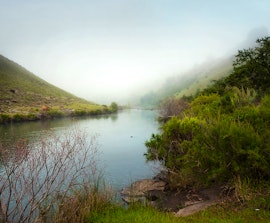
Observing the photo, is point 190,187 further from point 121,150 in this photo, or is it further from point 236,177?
point 121,150

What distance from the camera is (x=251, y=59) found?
3950 cm

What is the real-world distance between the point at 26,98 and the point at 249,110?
140401 mm

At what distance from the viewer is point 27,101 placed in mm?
135250

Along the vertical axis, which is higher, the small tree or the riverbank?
the small tree

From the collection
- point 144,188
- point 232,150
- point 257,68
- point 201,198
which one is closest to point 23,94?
point 257,68

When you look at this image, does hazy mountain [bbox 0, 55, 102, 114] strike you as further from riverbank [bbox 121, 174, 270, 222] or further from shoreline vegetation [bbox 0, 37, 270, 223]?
shoreline vegetation [bbox 0, 37, 270, 223]

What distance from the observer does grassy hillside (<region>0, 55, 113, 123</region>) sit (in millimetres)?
99575

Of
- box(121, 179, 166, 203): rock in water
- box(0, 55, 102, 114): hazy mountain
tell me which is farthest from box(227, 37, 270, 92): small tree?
box(0, 55, 102, 114): hazy mountain

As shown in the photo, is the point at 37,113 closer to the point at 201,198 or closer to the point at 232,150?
the point at 201,198

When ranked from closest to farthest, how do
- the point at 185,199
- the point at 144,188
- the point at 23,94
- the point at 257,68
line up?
the point at 185,199 < the point at 144,188 < the point at 257,68 < the point at 23,94

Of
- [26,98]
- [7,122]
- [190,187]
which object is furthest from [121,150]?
[26,98]

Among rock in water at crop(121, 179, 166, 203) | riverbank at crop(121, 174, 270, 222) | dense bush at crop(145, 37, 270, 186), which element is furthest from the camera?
rock in water at crop(121, 179, 166, 203)

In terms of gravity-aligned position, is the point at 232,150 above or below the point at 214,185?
above

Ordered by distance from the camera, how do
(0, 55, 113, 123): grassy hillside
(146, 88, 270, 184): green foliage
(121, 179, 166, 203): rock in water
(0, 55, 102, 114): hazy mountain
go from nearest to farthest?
(146, 88, 270, 184): green foliage → (121, 179, 166, 203): rock in water → (0, 55, 113, 123): grassy hillside → (0, 55, 102, 114): hazy mountain
